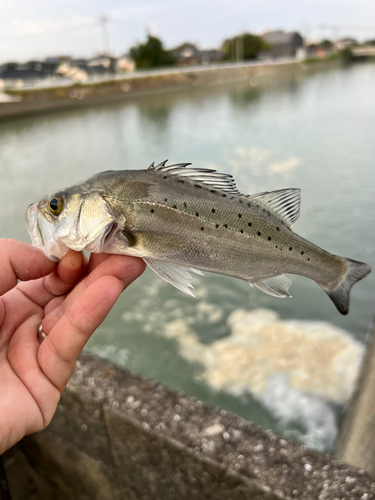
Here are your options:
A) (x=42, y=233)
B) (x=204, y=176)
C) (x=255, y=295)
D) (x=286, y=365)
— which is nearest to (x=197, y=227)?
(x=204, y=176)

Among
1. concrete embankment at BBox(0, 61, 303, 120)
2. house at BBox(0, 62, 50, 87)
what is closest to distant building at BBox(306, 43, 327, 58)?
concrete embankment at BBox(0, 61, 303, 120)

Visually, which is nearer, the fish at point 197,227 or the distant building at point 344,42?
the fish at point 197,227

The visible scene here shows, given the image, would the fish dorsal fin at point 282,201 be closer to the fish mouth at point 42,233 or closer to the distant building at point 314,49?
the fish mouth at point 42,233

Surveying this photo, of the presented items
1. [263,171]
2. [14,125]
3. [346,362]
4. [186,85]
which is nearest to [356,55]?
[186,85]

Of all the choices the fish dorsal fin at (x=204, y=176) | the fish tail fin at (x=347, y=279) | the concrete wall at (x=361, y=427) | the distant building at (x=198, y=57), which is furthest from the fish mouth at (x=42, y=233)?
the distant building at (x=198, y=57)

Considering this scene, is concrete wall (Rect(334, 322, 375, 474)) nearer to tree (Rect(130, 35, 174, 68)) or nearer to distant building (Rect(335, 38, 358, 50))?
tree (Rect(130, 35, 174, 68))
